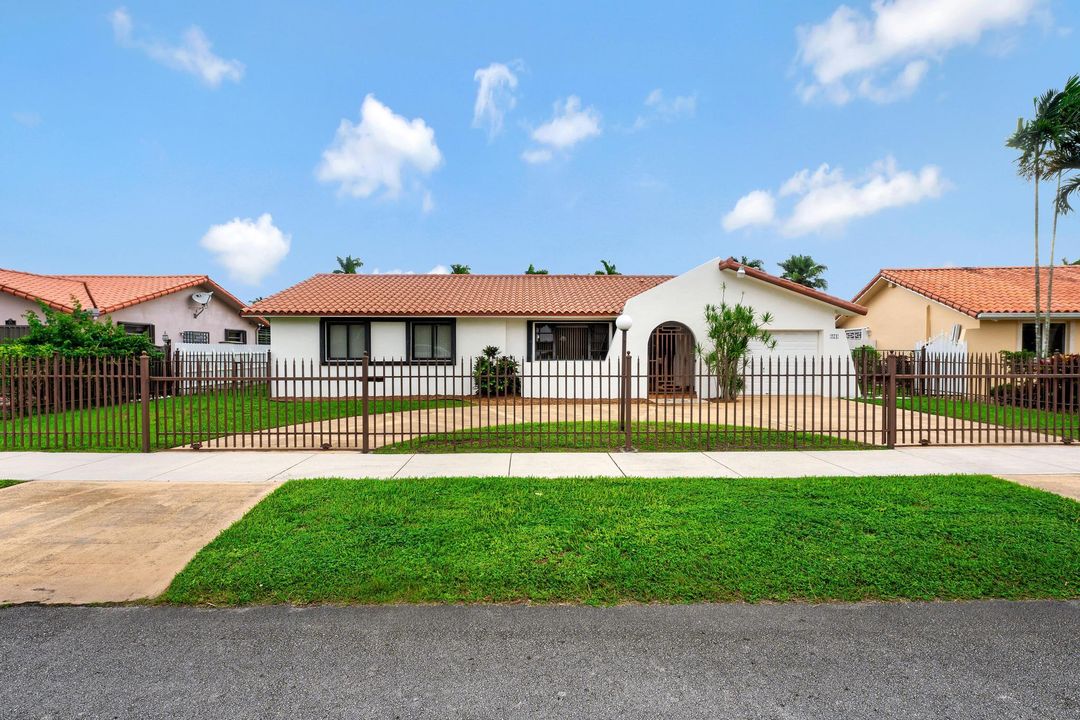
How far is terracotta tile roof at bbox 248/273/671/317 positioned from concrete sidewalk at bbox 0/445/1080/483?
8.87m

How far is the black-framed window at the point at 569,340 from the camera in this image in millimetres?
17562

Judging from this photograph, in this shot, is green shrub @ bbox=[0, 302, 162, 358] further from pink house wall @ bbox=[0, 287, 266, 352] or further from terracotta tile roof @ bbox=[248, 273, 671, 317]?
terracotta tile roof @ bbox=[248, 273, 671, 317]

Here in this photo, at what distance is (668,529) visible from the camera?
15.9 ft

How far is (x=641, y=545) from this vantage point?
450 cm

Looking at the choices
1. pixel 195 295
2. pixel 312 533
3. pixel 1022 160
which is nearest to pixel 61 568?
pixel 312 533

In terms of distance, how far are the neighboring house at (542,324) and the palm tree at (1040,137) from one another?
24.3 ft

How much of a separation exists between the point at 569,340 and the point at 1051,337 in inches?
697

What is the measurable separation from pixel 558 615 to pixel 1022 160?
22.2 metres

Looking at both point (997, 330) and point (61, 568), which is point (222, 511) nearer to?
point (61, 568)

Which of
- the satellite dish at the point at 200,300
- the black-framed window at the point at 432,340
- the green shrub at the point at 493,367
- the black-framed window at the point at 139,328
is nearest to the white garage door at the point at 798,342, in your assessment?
the green shrub at the point at 493,367

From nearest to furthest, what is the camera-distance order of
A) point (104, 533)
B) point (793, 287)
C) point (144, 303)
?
point (104, 533) < point (793, 287) < point (144, 303)

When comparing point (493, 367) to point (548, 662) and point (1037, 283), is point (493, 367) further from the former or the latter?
point (1037, 283)

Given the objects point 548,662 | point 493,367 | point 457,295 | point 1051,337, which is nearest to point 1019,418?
point 1051,337

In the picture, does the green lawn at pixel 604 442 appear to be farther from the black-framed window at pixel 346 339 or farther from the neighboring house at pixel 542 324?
the black-framed window at pixel 346 339
